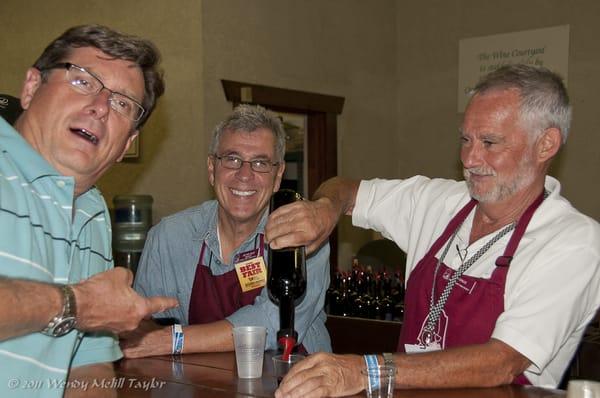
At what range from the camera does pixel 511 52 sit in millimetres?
6996

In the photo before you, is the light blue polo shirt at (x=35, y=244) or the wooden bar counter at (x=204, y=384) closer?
the light blue polo shirt at (x=35, y=244)

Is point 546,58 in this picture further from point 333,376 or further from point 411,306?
point 333,376

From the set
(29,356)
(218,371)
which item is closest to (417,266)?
(218,371)

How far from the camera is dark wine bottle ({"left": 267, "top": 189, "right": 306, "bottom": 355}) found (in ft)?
6.48

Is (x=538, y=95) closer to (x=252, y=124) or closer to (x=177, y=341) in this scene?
(x=252, y=124)

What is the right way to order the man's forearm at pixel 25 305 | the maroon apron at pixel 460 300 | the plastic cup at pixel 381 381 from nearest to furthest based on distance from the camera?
1. the man's forearm at pixel 25 305
2. the plastic cup at pixel 381 381
3. the maroon apron at pixel 460 300

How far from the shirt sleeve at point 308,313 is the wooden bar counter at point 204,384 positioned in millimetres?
262

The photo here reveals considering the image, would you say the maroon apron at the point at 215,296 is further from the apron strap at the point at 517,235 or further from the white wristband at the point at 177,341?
the apron strap at the point at 517,235

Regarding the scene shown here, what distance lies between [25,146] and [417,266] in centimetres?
143

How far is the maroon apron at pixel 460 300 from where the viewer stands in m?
2.21

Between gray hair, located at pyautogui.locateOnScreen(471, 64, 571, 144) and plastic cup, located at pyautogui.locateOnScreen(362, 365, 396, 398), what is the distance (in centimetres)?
101

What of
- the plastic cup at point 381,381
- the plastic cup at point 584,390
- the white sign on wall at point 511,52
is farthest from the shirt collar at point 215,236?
the white sign on wall at point 511,52

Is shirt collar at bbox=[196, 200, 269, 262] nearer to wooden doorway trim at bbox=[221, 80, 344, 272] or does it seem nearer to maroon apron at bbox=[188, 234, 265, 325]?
maroon apron at bbox=[188, 234, 265, 325]

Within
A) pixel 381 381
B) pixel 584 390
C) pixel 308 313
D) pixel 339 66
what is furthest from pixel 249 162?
pixel 339 66
